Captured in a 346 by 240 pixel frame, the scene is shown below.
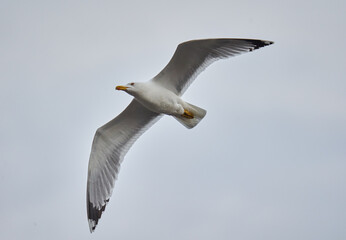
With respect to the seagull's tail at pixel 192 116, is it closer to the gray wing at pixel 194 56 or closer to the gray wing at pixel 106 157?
the gray wing at pixel 194 56

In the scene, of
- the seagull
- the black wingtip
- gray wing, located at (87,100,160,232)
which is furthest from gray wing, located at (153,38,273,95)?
the black wingtip

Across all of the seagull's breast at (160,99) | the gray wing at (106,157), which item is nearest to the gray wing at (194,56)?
the seagull's breast at (160,99)

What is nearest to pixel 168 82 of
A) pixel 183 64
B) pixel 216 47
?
pixel 183 64

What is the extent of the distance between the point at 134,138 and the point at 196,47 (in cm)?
214

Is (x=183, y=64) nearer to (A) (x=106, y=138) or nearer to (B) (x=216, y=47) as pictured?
(B) (x=216, y=47)

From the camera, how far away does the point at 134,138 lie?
1041 centimetres

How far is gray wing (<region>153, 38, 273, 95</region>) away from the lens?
9008mm

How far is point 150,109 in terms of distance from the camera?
382 inches

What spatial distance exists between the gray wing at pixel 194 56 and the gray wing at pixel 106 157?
33.6 inches

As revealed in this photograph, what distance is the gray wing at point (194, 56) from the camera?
9.01m

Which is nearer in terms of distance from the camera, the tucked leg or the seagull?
the seagull

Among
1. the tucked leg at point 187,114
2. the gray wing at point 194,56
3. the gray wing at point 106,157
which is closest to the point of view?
the gray wing at point 194,56

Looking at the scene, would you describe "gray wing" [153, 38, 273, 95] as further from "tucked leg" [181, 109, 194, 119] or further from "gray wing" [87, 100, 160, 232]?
"gray wing" [87, 100, 160, 232]

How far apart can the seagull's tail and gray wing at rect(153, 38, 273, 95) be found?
0.32m
